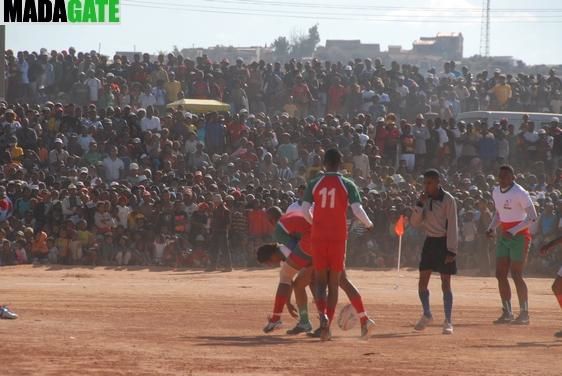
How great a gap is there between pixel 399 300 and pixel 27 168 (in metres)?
10.6

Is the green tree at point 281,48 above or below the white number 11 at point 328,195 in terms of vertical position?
above

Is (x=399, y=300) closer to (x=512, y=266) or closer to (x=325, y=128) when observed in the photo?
(x=512, y=266)

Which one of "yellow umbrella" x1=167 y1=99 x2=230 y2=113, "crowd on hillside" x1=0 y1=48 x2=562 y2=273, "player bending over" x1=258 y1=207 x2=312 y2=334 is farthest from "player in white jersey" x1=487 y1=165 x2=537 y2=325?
"yellow umbrella" x1=167 y1=99 x2=230 y2=113

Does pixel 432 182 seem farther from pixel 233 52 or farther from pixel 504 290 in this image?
pixel 233 52

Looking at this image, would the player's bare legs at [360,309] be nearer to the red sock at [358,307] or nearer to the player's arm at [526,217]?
the red sock at [358,307]

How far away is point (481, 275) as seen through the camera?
25219mm

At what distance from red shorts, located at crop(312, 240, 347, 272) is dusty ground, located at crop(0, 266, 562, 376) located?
0.82 meters

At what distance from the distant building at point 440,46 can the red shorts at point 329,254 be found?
86.0m

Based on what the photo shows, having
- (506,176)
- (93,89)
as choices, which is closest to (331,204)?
(506,176)

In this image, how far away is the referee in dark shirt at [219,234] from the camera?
969 inches

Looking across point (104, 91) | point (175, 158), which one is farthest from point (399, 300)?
point (104, 91)

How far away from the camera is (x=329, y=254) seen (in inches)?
513

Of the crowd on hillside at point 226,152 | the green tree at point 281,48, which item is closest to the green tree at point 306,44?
the green tree at point 281,48

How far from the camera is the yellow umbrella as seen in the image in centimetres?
2995
